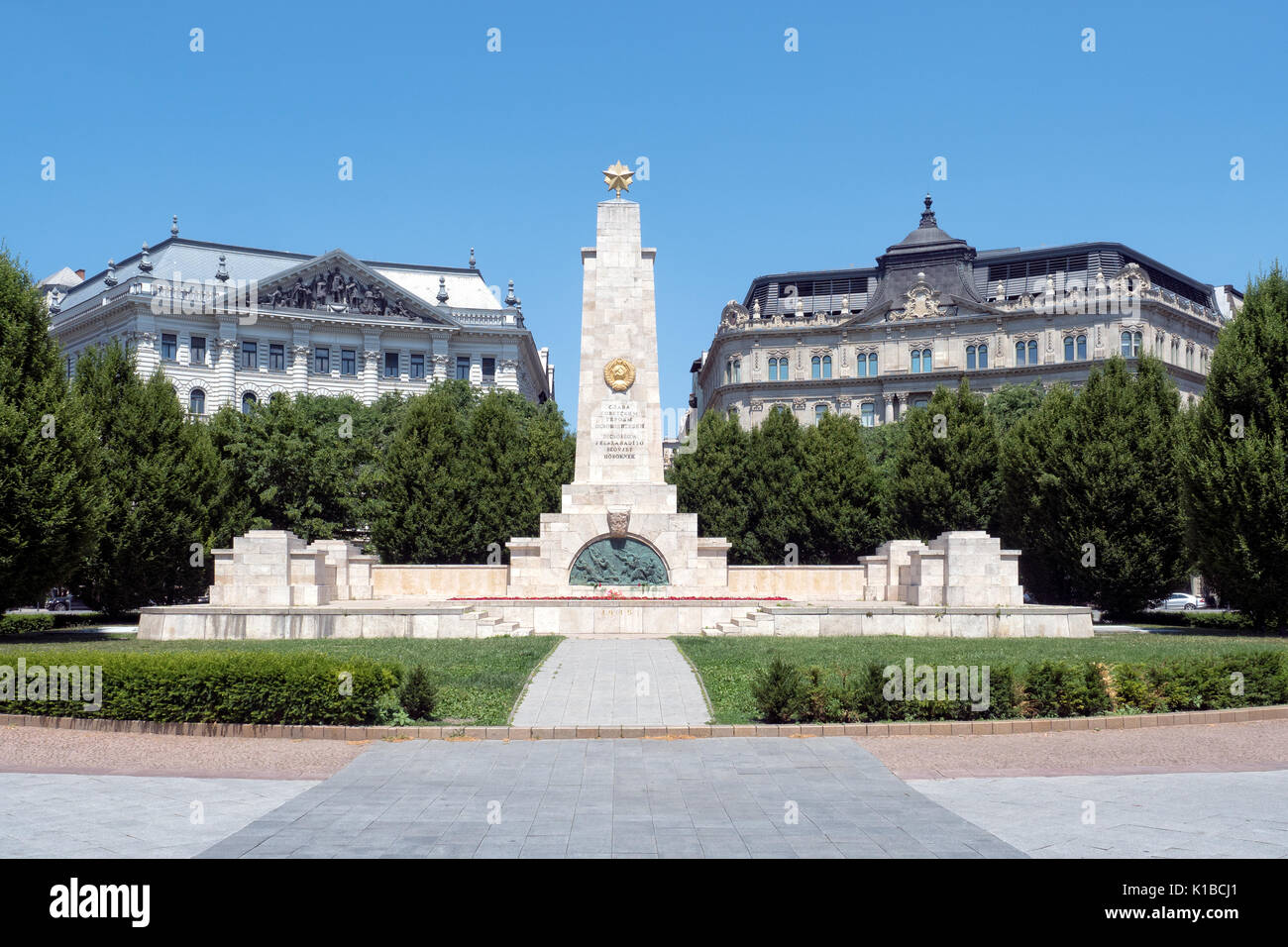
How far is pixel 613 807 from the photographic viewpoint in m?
10.7

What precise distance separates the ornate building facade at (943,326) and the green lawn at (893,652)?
240 ft

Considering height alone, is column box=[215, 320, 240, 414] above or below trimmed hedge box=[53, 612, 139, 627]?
above

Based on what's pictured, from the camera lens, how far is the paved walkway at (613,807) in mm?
9102

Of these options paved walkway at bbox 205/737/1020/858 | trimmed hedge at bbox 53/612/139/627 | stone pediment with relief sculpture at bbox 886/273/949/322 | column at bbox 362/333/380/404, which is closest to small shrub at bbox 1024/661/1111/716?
paved walkway at bbox 205/737/1020/858

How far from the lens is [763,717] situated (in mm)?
15898

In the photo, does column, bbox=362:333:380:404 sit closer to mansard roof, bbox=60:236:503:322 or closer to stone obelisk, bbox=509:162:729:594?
mansard roof, bbox=60:236:503:322

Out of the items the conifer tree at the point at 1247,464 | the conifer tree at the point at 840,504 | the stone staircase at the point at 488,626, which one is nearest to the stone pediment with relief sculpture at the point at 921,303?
the conifer tree at the point at 840,504

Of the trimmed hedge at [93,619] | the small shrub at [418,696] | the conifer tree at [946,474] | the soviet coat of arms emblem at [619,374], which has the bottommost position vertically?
the trimmed hedge at [93,619]

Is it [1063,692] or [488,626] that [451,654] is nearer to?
[488,626]

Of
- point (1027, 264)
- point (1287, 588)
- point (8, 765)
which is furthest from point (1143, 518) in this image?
point (1027, 264)

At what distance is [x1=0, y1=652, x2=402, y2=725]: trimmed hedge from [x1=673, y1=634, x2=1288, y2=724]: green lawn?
201 inches

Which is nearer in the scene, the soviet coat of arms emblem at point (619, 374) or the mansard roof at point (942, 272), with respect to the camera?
the soviet coat of arms emblem at point (619, 374)

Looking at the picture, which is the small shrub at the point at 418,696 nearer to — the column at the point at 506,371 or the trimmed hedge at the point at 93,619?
the trimmed hedge at the point at 93,619

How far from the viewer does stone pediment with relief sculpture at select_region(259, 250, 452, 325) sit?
300 feet
